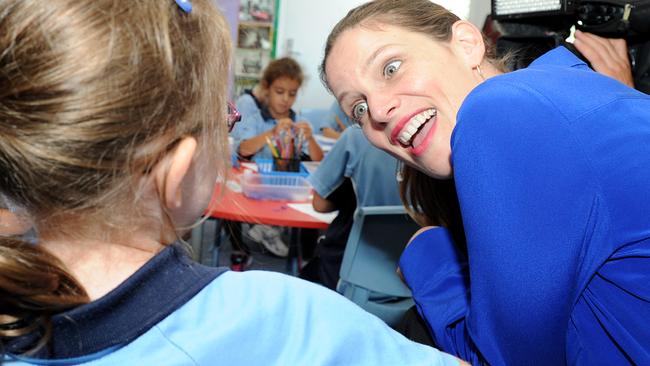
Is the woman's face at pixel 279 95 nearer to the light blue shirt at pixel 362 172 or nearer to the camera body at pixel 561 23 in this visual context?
the light blue shirt at pixel 362 172

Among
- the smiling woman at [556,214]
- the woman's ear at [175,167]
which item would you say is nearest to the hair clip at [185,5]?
the woman's ear at [175,167]

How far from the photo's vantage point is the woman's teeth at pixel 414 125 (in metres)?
1.14

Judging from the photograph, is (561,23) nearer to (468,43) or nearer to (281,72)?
(468,43)

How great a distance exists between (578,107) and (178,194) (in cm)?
51

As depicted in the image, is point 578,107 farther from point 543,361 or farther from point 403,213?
point 403,213

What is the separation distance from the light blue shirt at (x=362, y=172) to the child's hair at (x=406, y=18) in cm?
85

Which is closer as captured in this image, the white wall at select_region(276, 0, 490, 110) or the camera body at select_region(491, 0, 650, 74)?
the camera body at select_region(491, 0, 650, 74)

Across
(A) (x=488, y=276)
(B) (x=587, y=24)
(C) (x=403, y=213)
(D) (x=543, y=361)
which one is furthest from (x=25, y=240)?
(C) (x=403, y=213)

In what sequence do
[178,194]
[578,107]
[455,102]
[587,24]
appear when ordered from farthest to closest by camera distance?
[587,24]
[455,102]
[578,107]
[178,194]

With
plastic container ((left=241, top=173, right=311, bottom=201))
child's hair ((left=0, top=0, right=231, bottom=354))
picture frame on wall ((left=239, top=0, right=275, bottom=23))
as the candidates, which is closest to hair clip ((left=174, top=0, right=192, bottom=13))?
child's hair ((left=0, top=0, right=231, bottom=354))

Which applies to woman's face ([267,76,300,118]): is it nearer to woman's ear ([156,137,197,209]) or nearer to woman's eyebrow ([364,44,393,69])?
woman's eyebrow ([364,44,393,69])

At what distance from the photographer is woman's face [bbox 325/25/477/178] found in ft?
3.74

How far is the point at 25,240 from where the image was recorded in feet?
1.99

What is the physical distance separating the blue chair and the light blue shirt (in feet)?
0.51
